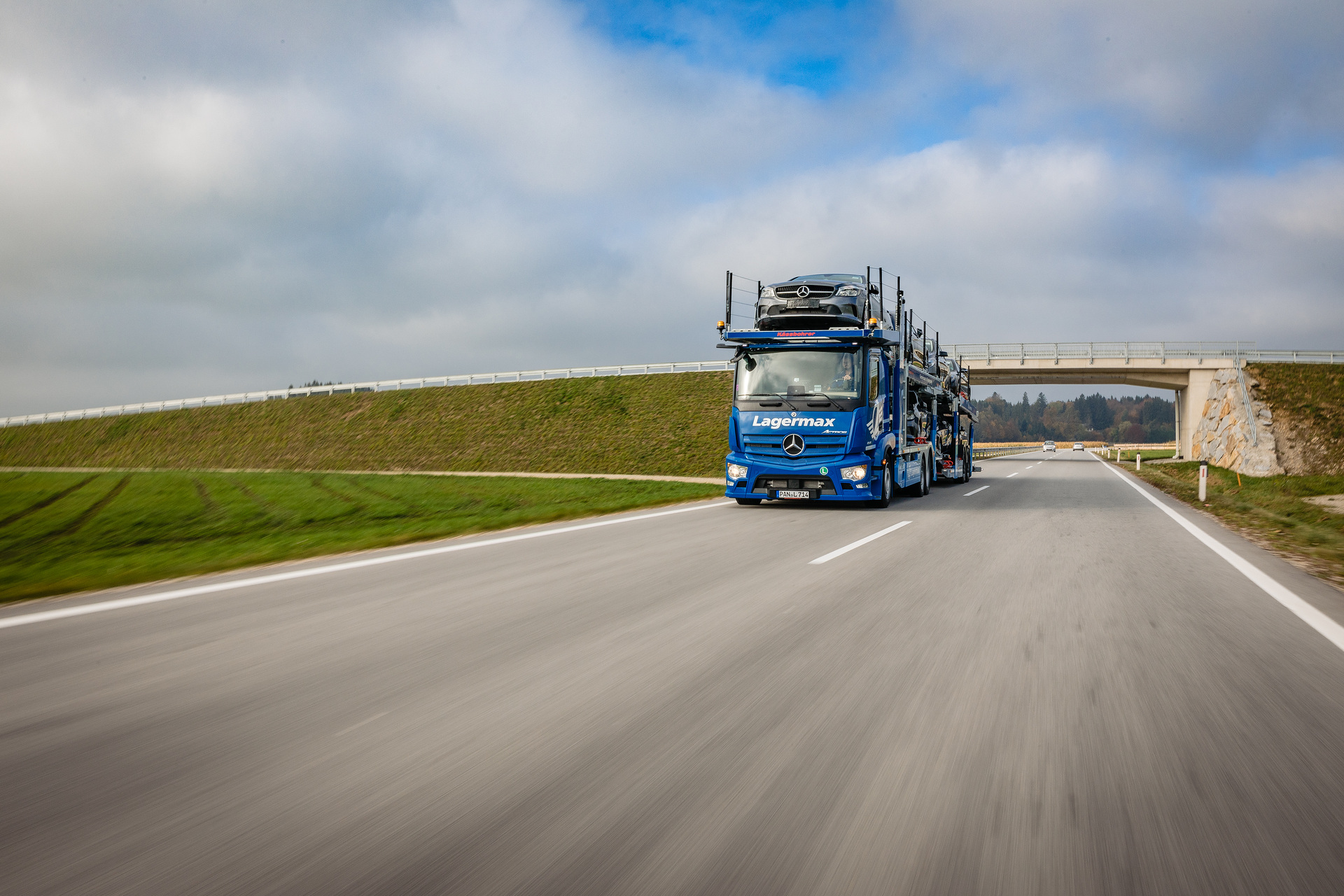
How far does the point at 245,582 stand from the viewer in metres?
7.09

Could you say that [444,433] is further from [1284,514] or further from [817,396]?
[1284,514]

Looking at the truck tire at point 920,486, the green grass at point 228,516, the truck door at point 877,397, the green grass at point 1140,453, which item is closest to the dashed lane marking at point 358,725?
the green grass at point 228,516

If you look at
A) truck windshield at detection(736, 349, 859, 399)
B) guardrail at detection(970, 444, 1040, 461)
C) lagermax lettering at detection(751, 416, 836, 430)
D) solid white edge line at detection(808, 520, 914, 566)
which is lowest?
guardrail at detection(970, 444, 1040, 461)

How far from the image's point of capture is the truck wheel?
51.1ft

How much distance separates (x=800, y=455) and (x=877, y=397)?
2.01 meters

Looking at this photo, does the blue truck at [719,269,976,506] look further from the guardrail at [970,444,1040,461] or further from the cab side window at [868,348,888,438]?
the guardrail at [970,444,1040,461]

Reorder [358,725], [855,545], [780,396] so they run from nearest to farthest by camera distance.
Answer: [358,725] → [855,545] → [780,396]

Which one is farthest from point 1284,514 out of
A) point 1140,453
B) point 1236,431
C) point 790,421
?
point 1140,453

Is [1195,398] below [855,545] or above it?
above

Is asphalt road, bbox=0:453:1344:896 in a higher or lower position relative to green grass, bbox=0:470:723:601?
higher

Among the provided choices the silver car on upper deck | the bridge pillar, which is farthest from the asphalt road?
the bridge pillar

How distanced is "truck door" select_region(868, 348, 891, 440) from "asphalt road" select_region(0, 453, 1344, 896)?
8881 mm

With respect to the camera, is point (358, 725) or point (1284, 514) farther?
point (1284, 514)

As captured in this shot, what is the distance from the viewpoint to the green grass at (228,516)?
9016 mm
